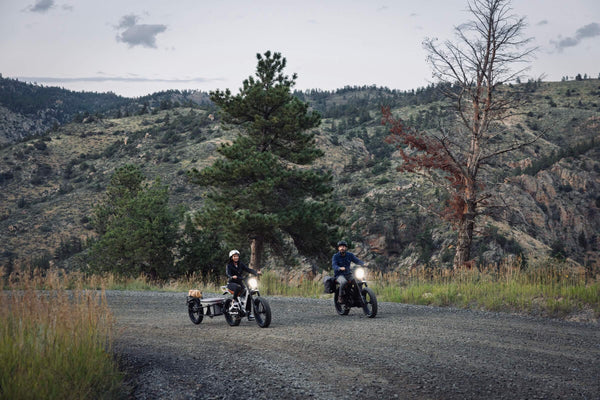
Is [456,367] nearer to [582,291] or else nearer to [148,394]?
[148,394]

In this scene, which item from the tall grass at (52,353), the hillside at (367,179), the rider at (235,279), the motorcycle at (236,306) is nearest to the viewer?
the tall grass at (52,353)

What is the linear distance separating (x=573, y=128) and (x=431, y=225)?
154ft

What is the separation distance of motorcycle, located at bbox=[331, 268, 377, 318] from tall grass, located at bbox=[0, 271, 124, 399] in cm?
657

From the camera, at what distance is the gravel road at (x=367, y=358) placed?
5.44 metres

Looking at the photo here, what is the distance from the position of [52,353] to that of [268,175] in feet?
66.1

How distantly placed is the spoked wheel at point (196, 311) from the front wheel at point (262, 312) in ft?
5.08

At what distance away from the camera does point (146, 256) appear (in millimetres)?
30250

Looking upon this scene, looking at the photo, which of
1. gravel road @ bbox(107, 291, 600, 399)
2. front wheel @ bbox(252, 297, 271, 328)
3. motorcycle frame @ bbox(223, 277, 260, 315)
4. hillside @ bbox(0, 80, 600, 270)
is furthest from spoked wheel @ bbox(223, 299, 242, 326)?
hillside @ bbox(0, 80, 600, 270)

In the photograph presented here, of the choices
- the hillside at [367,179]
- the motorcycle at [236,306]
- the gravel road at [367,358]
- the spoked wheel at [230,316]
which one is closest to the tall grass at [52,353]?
the gravel road at [367,358]

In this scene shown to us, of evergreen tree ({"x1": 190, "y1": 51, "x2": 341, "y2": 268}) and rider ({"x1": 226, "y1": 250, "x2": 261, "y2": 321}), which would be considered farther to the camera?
evergreen tree ({"x1": 190, "y1": 51, "x2": 341, "y2": 268})

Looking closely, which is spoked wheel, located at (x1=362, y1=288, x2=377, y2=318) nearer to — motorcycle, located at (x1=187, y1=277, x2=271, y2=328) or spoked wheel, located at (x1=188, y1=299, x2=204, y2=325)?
motorcycle, located at (x1=187, y1=277, x2=271, y2=328)

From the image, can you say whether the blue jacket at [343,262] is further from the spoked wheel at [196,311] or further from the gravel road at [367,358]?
the spoked wheel at [196,311]

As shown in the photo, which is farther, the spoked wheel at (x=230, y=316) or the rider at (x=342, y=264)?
the rider at (x=342, y=264)

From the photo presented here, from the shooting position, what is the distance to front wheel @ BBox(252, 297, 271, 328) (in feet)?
33.1
